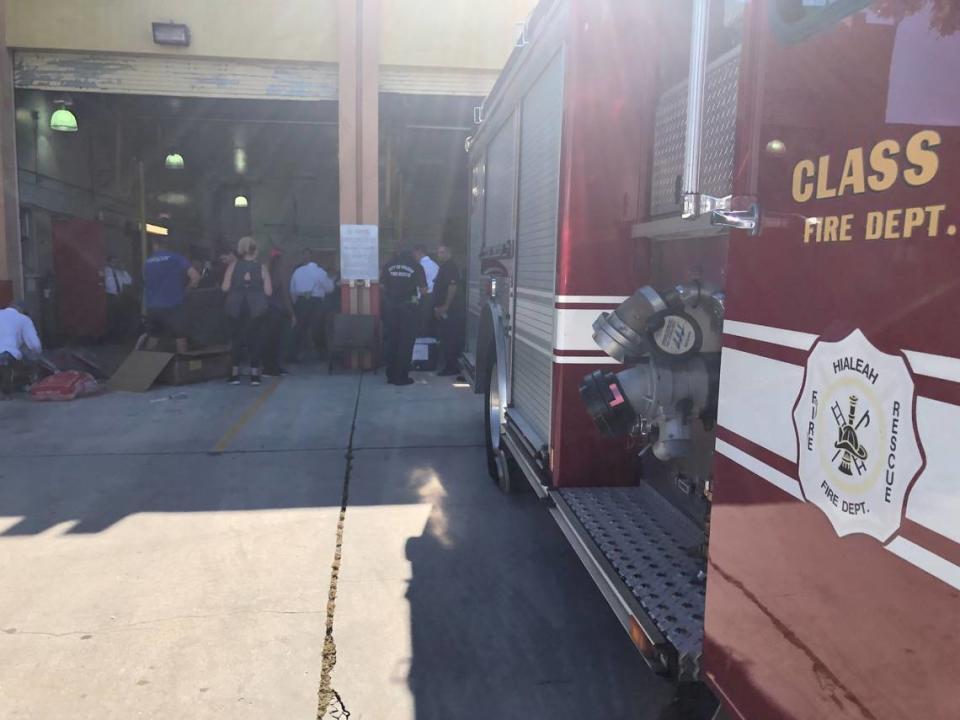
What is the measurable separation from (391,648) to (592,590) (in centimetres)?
113

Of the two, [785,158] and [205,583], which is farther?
[205,583]

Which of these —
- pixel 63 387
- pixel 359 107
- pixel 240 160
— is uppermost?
pixel 240 160

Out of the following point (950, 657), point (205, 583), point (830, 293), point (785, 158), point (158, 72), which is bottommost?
point (205, 583)

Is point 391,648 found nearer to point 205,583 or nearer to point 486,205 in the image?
point 205,583

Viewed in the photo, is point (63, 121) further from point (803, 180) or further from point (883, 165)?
point (883, 165)

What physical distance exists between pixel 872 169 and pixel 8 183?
38.3ft

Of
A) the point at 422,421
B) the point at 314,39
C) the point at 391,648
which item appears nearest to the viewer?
the point at 391,648

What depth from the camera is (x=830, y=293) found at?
155cm

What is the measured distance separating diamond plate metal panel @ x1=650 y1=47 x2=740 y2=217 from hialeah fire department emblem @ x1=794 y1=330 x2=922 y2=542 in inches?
31.3

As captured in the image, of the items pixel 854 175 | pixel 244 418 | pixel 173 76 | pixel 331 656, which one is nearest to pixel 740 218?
pixel 854 175

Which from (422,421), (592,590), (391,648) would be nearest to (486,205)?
(422,421)

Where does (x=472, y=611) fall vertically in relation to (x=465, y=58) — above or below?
below

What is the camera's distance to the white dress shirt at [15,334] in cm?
852

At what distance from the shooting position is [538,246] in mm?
4012
